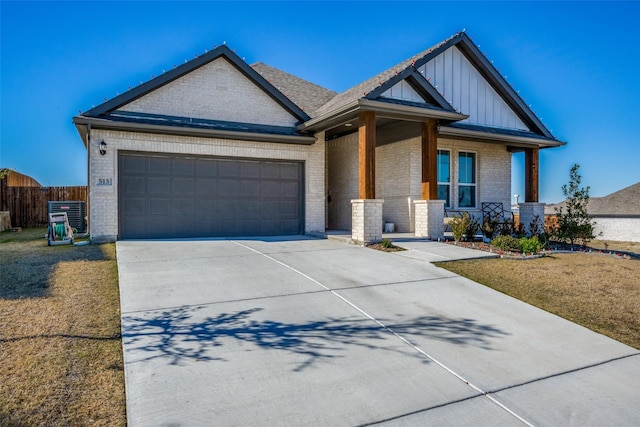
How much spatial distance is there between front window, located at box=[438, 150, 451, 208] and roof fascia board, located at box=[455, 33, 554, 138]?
2.99m

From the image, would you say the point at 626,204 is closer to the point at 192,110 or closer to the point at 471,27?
the point at 471,27

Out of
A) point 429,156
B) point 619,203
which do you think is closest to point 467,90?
point 429,156

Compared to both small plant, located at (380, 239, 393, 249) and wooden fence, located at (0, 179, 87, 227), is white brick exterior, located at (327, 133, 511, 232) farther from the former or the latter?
wooden fence, located at (0, 179, 87, 227)

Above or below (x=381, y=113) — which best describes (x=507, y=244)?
below

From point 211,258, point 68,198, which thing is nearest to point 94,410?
point 211,258

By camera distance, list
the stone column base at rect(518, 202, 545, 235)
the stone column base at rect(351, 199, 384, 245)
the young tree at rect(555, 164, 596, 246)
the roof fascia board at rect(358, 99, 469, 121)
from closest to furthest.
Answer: the roof fascia board at rect(358, 99, 469, 121) < the stone column base at rect(351, 199, 384, 245) < the young tree at rect(555, 164, 596, 246) < the stone column base at rect(518, 202, 545, 235)

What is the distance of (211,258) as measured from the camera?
8.30 metres

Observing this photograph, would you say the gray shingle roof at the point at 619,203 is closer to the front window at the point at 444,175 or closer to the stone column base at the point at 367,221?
the front window at the point at 444,175

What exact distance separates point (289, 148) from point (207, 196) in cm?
302

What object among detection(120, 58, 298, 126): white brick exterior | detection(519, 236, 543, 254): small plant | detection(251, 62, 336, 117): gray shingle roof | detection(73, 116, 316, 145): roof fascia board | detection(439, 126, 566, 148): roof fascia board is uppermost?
detection(251, 62, 336, 117): gray shingle roof

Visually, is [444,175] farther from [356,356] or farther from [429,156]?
[356,356]

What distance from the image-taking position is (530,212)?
558 inches

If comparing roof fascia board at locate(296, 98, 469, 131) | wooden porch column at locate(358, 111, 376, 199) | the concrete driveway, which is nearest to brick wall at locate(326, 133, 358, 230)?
roof fascia board at locate(296, 98, 469, 131)

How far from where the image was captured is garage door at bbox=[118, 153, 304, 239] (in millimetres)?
11203
